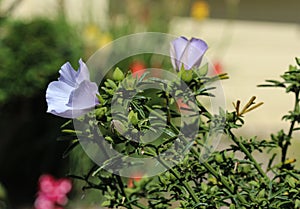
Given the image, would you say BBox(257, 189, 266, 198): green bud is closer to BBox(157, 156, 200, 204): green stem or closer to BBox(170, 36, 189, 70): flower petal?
BBox(157, 156, 200, 204): green stem

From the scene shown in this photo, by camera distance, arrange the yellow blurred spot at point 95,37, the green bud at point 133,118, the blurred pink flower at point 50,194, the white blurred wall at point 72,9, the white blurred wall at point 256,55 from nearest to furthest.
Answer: the green bud at point 133,118 → the blurred pink flower at point 50,194 → the yellow blurred spot at point 95,37 → the white blurred wall at point 72,9 → the white blurred wall at point 256,55

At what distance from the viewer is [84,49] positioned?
450 centimetres

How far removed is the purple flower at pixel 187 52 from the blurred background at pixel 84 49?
5.07 ft

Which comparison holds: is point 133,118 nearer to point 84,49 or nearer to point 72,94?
point 72,94

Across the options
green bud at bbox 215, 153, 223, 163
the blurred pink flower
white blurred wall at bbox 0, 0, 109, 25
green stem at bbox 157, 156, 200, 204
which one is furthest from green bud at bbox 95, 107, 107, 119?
white blurred wall at bbox 0, 0, 109, 25

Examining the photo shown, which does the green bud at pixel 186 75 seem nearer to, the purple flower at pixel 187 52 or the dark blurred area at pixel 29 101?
the purple flower at pixel 187 52

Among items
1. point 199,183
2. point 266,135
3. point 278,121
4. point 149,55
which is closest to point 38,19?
point 149,55

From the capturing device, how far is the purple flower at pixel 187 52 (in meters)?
1.15

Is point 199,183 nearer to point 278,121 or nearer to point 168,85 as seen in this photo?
point 168,85

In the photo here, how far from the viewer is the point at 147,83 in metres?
1.07

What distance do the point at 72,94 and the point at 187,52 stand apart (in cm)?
23

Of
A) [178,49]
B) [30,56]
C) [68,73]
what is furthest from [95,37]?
[68,73]

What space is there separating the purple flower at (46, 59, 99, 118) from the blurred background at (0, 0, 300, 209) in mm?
1608

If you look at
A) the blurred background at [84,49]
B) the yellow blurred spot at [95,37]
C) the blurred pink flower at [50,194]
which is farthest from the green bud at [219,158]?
the yellow blurred spot at [95,37]
